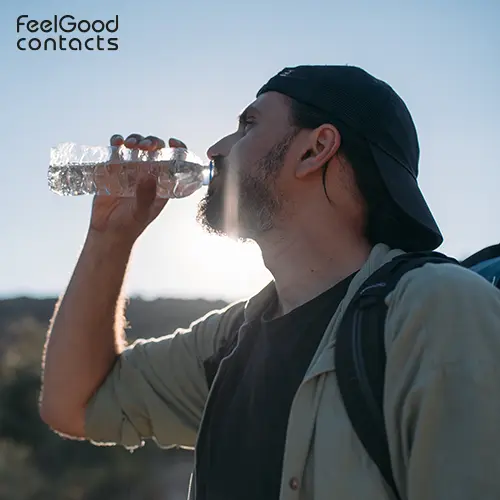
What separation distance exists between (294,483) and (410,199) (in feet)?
3.32

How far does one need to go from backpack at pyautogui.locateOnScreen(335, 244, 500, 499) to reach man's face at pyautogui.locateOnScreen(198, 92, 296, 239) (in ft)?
2.22

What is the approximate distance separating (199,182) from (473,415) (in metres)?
2.17

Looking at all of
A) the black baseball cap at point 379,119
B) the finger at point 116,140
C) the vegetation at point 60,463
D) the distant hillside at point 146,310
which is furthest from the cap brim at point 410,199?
the distant hillside at point 146,310

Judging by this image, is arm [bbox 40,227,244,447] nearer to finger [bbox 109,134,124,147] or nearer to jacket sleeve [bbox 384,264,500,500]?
finger [bbox 109,134,124,147]

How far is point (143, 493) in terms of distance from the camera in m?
12.0

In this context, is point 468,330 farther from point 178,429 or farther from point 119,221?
point 119,221

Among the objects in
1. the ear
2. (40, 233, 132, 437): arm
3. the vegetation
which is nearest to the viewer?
the ear

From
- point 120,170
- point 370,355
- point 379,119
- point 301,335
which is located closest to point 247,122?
point 379,119

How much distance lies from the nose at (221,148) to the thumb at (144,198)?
1.64 feet

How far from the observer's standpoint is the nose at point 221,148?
2.82m

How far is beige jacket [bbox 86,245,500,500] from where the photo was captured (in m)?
1.69

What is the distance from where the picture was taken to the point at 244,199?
269 centimetres

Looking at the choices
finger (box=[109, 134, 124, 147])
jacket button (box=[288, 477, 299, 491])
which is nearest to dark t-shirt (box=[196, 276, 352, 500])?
jacket button (box=[288, 477, 299, 491])

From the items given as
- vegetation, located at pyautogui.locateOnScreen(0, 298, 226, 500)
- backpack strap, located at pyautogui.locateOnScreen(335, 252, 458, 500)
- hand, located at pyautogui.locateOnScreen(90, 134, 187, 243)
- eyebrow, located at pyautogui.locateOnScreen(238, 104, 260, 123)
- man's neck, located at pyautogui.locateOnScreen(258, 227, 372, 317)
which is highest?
eyebrow, located at pyautogui.locateOnScreen(238, 104, 260, 123)
